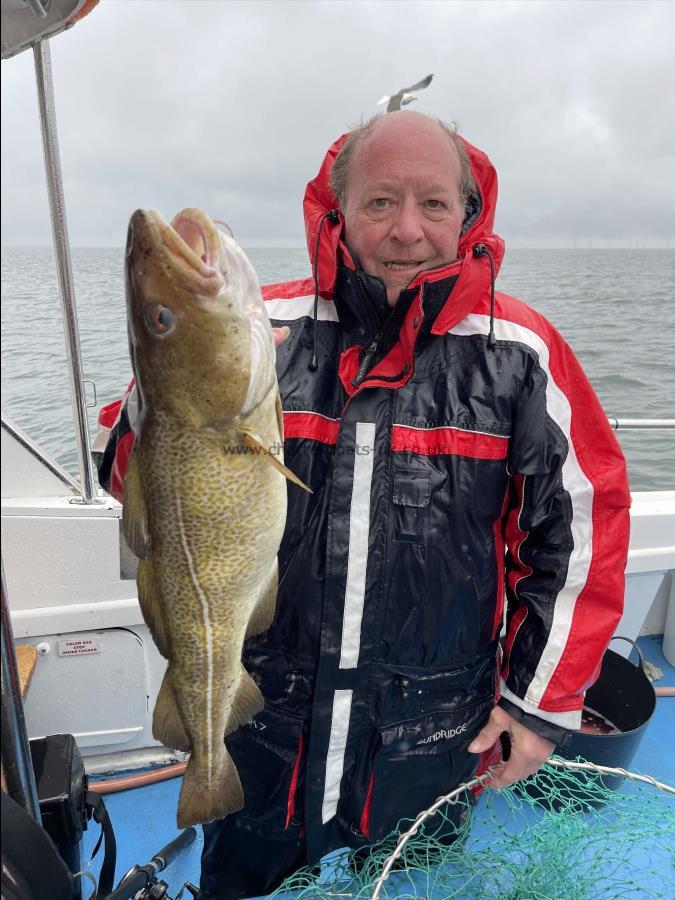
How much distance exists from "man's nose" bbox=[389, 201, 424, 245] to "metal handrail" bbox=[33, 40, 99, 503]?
1372 mm

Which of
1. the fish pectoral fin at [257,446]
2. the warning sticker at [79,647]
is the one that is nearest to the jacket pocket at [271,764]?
Answer: the fish pectoral fin at [257,446]

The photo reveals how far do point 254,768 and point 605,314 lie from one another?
18995mm

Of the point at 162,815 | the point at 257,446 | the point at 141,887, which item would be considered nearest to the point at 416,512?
the point at 257,446

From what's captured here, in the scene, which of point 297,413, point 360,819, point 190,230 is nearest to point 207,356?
point 190,230

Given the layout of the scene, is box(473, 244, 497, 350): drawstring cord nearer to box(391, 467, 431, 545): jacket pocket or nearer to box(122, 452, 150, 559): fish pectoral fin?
box(391, 467, 431, 545): jacket pocket

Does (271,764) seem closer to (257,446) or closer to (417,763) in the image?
(417,763)

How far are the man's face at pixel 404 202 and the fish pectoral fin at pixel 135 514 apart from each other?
1.02m

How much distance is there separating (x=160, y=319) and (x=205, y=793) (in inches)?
48.4

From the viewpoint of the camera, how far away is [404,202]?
208 centimetres

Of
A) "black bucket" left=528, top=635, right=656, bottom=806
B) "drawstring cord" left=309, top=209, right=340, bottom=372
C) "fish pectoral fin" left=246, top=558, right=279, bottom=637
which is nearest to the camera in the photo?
"fish pectoral fin" left=246, top=558, right=279, bottom=637

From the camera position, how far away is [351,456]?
6.47 feet

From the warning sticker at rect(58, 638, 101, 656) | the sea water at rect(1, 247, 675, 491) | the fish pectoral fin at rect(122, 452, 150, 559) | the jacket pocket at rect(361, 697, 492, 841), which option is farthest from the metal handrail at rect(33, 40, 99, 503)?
the jacket pocket at rect(361, 697, 492, 841)

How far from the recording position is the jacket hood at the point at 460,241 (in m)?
2.03

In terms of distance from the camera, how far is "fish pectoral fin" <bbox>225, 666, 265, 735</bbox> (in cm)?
171
